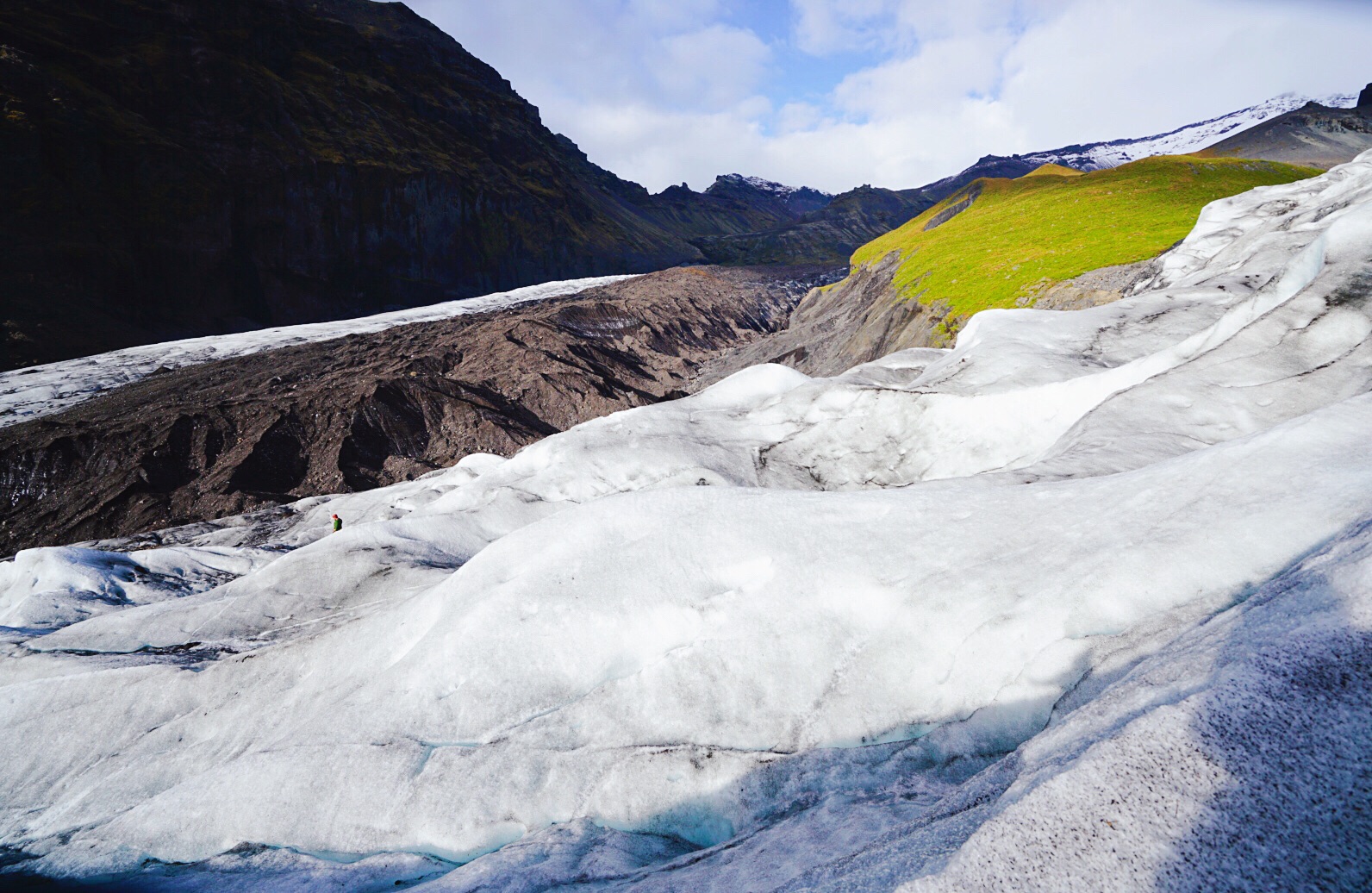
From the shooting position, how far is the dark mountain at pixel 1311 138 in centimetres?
8488

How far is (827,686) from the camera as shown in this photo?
6535mm

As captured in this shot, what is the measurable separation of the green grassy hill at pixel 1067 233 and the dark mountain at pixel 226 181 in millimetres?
62173

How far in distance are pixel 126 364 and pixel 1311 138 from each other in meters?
144

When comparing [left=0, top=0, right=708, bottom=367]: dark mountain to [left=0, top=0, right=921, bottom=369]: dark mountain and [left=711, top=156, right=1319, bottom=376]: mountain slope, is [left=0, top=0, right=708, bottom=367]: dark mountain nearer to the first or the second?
[left=0, top=0, right=921, bottom=369]: dark mountain

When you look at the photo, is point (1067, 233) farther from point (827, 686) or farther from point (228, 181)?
point (228, 181)

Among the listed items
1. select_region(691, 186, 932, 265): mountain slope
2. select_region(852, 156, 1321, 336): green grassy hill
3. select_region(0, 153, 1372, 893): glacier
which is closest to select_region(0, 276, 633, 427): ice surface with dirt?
select_region(0, 153, 1372, 893): glacier

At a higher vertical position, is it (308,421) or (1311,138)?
(1311,138)

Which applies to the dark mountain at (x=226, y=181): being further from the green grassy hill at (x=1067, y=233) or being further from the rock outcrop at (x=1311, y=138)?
the rock outcrop at (x=1311, y=138)

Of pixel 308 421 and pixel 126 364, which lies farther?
pixel 126 364

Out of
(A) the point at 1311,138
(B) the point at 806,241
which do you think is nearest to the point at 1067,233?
(A) the point at 1311,138

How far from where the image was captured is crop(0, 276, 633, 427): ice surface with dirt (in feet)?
119

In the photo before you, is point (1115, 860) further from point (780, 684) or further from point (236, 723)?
point (236, 723)

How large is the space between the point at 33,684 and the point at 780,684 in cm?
1163

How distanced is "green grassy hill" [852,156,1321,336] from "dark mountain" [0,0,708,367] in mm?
62173
